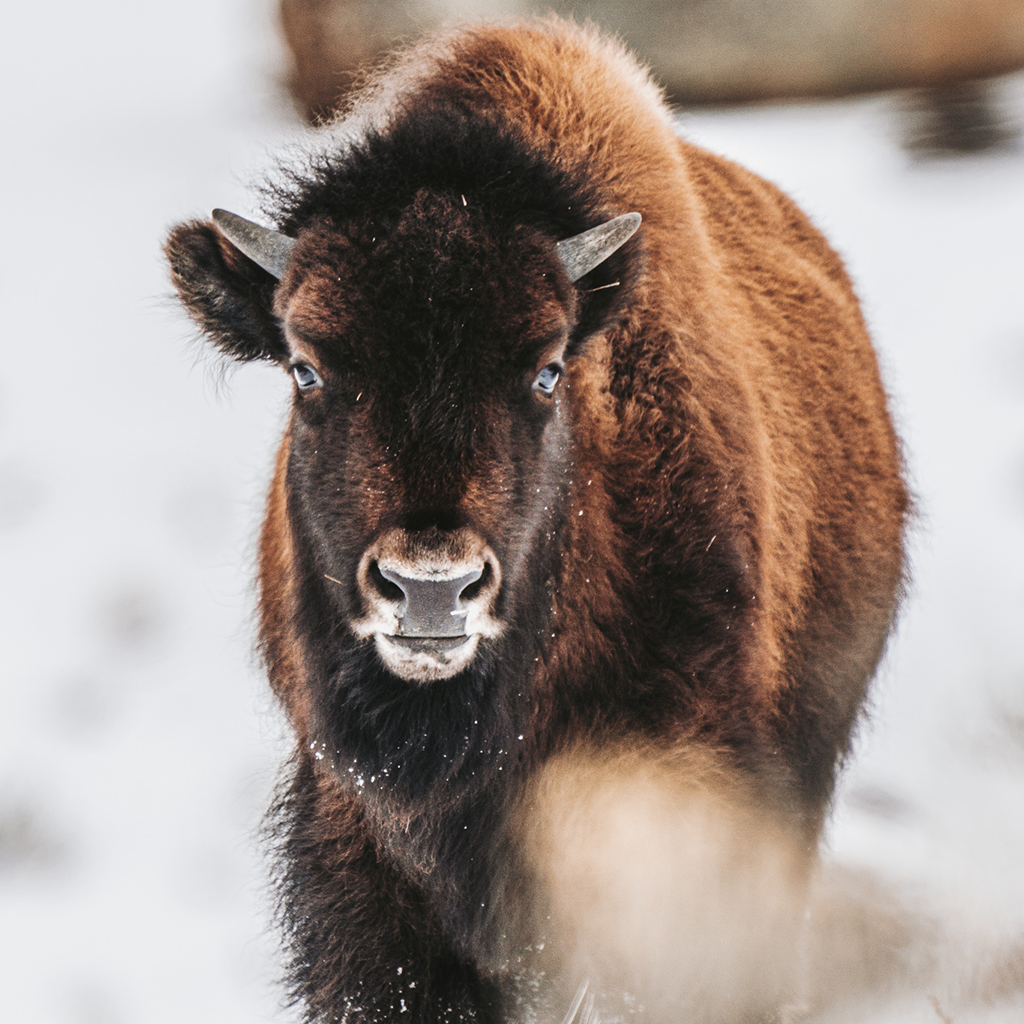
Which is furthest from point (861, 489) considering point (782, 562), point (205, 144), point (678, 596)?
point (205, 144)

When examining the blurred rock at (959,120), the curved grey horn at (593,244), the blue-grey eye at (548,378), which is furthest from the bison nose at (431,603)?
the blurred rock at (959,120)

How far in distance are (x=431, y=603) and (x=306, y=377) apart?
61cm

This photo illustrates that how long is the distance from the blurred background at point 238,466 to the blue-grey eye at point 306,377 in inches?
22.3

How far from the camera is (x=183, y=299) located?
243cm

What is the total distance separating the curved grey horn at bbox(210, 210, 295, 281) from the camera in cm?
228

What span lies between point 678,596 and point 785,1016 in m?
1.41

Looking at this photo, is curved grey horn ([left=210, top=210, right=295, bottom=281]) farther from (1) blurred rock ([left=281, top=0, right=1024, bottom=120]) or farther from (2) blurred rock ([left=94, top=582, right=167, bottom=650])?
(2) blurred rock ([left=94, top=582, right=167, bottom=650])

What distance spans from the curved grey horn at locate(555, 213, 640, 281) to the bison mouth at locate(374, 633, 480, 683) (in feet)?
2.65

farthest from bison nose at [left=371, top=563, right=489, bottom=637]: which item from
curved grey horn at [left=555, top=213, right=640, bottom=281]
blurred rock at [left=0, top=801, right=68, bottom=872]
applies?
blurred rock at [left=0, top=801, right=68, bottom=872]

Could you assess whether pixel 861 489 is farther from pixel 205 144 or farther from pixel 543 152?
pixel 205 144

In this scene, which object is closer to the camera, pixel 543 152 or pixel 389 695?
pixel 389 695

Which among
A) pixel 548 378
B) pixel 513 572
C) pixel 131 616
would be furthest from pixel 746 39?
pixel 131 616

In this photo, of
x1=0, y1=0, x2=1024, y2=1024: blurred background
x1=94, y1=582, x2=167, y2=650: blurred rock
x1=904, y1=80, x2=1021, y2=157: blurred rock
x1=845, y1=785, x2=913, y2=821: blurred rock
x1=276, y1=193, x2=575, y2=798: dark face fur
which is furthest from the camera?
x1=904, y1=80, x2=1021, y2=157: blurred rock

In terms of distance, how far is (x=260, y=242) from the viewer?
7.53ft
